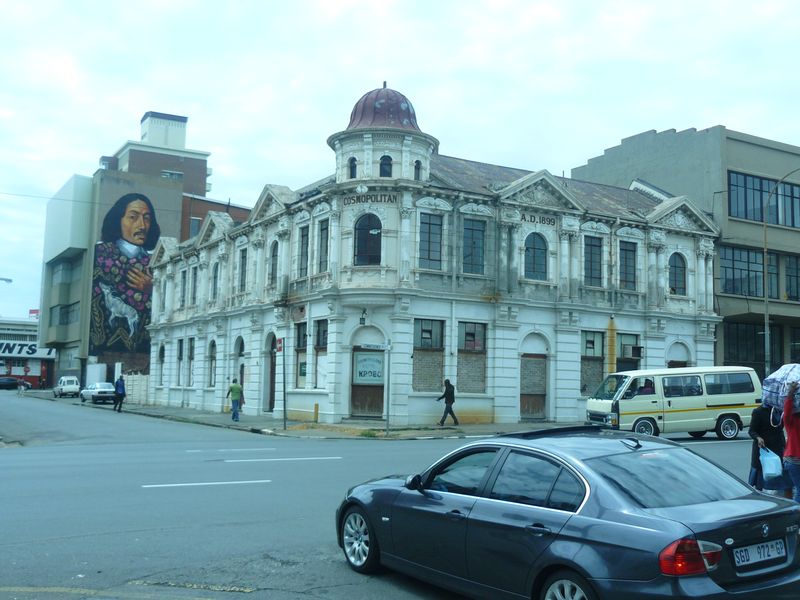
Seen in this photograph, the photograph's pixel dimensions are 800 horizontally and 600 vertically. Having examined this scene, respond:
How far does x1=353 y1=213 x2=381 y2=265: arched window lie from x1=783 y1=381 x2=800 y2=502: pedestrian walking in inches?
893

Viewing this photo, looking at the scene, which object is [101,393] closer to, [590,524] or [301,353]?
[301,353]

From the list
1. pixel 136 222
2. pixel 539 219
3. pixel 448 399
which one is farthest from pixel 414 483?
pixel 136 222

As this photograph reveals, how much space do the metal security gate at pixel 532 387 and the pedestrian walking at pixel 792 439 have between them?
24145 mm

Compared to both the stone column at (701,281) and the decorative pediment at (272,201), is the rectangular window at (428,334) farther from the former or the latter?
the stone column at (701,281)

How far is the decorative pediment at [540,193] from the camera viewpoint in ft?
109

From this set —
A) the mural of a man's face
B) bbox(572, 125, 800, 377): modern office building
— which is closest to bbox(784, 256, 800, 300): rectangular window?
bbox(572, 125, 800, 377): modern office building

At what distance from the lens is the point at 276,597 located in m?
6.98

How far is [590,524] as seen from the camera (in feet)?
17.8

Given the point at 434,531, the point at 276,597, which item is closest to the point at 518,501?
the point at 434,531

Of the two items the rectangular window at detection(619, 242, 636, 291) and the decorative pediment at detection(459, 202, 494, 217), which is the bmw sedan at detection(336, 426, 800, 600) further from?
the rectangular window at detection(619, 242, 636, 291)

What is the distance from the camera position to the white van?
23281mm

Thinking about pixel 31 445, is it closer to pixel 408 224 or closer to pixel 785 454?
pixel 408 224

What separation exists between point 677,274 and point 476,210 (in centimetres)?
1102

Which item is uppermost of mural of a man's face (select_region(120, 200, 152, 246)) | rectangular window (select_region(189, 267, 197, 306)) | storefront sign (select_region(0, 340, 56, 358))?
mural of a man's face (select_region(120, 200, 152, 246))
